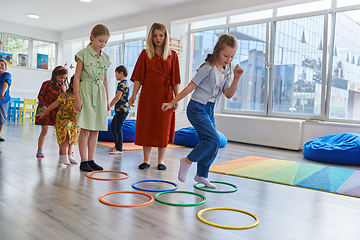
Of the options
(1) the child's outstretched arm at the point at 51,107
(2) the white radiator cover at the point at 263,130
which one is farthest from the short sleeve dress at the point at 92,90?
(2) the white radiator cover at the point at 263,130

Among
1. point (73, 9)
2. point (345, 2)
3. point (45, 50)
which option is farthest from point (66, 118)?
point (45, 50)

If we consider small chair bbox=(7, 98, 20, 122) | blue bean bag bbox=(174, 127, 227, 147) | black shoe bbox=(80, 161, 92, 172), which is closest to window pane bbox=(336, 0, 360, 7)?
blue bean bag bbox=(174, 127, 227, 147)

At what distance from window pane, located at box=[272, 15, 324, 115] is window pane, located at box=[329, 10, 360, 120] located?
261 millimetres

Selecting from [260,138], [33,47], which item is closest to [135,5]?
[260,138]

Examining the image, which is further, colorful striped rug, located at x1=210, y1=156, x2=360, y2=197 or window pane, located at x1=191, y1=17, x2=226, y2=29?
window pane, located at x1=191, y1=17, x2=226, y2=29

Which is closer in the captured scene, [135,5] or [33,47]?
[135,5]

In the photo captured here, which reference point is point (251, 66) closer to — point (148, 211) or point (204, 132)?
point (204, 132)

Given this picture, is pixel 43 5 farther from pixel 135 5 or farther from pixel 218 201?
pixel 218 201

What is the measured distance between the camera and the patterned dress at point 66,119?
3182 millimetres

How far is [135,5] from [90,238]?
645 cm

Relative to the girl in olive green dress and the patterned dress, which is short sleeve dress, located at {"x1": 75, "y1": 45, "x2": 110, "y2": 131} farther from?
the patterned dress

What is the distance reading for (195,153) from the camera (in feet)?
7.73

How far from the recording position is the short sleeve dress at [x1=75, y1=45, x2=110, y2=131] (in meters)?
2.77

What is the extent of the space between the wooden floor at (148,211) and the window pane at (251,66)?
3.97 metres
